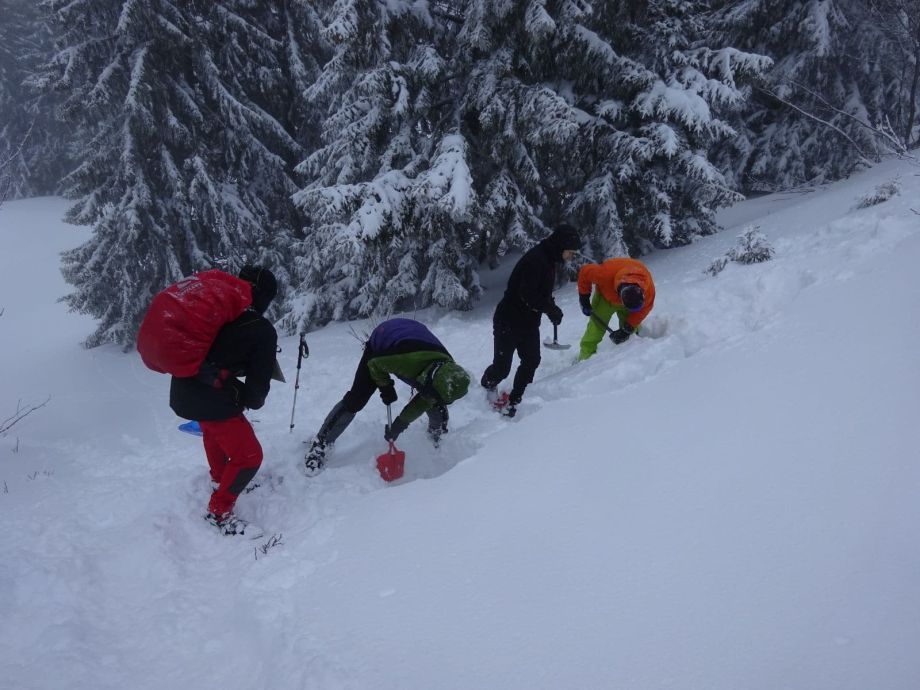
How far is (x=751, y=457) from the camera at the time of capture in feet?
8.48

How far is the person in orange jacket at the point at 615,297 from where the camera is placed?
462 centimetres

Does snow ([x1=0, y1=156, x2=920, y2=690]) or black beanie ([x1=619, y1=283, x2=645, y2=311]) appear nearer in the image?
snow ([x1=0, y1=156, x2=920, y2=690])

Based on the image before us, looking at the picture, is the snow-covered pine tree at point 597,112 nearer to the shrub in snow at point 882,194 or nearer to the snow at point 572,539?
the shrub in snow at point 882,194

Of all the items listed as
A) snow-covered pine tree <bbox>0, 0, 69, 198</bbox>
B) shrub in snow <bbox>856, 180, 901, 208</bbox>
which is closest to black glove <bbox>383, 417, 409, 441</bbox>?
shrub in snow <bbox>856, 180, 901, 208</bbox>

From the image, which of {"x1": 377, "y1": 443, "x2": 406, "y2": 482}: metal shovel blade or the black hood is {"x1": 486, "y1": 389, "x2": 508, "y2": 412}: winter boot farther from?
the black hood

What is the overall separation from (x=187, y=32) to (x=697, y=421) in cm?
1172

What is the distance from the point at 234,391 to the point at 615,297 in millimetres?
3757

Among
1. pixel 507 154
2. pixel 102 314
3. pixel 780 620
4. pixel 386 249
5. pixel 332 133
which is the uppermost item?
pixel 332 133

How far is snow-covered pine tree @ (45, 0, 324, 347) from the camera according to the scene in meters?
9.08

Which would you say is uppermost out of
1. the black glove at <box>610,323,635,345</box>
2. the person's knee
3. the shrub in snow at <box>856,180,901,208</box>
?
the shrub in snow at <box>856,180,901,208</box>

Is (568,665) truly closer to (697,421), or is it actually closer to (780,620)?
(780,620)

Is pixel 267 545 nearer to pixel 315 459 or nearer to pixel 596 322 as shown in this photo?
pixel 315 459

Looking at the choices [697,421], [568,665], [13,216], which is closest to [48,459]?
[568,665]

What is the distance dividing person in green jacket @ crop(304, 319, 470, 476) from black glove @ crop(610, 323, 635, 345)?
6.90 feet
